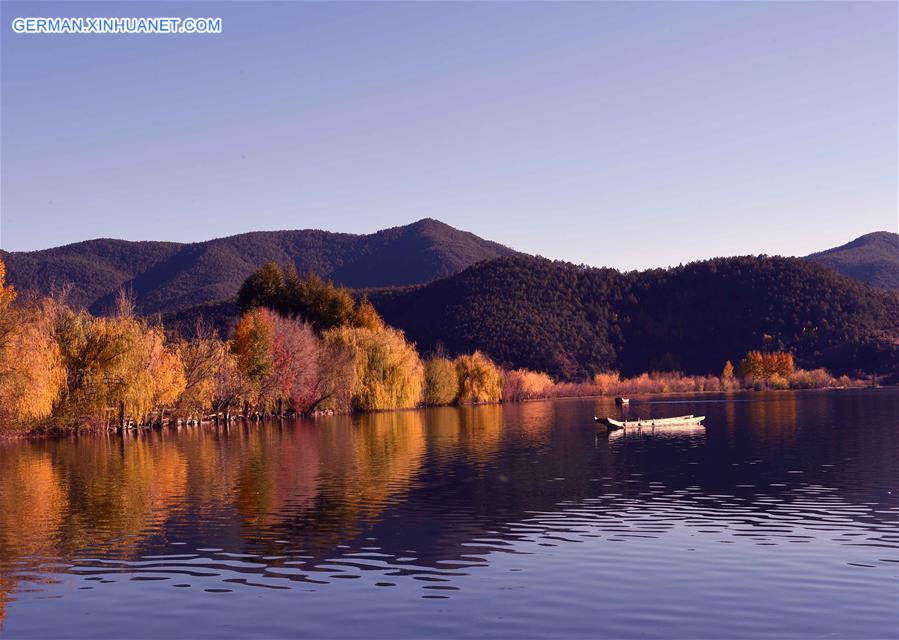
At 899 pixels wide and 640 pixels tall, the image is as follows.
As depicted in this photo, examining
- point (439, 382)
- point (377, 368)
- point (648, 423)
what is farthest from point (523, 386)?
point (648, 423)

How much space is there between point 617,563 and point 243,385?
69.7 metres

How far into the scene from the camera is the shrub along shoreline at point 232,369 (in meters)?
63.2

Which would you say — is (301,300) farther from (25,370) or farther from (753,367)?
(753,367)

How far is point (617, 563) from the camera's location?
23047 millimetres

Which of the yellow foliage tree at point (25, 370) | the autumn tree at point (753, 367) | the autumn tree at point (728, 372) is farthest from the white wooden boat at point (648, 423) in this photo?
the autumn tree at point (728, 372)

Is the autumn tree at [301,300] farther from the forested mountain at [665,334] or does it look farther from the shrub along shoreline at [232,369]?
the forested mountain at [665,334]

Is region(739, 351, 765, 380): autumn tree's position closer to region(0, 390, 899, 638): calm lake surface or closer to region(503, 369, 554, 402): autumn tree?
region(503, 369, 554, 402): autumn tree

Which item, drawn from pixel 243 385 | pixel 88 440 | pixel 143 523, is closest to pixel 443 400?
pixel 243 385

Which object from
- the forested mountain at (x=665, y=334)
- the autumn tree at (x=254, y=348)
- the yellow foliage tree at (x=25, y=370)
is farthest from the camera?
the forested mountain at (x=665, y=334)

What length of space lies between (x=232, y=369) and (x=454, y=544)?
6555 cm

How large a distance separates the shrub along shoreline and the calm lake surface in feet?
42.2

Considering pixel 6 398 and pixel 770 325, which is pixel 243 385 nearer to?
pixel 6 398

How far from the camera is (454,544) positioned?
2573 centimetres

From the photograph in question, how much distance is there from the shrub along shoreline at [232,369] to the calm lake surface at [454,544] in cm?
1286
